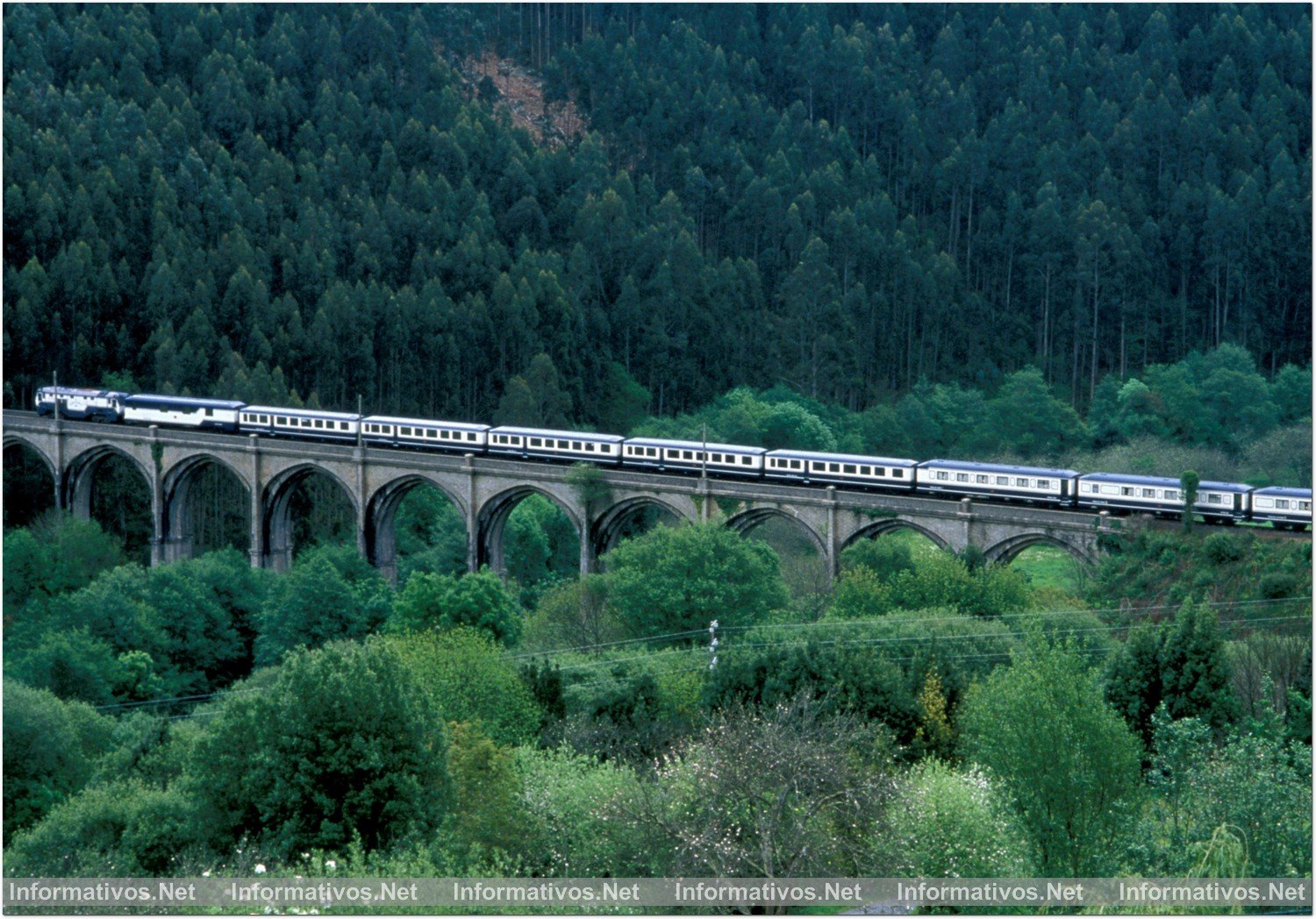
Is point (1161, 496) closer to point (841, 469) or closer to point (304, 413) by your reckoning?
point (841, 469)

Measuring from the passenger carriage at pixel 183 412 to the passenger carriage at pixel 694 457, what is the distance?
20.1 meters

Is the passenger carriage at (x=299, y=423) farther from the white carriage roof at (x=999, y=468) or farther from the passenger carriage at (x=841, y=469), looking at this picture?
the white carriage roof at (x=999, y=468)

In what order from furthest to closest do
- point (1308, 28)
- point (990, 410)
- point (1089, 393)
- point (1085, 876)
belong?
point (1308, 28) < point (1089, 393) < point (990, 410) < point (1085, 876)

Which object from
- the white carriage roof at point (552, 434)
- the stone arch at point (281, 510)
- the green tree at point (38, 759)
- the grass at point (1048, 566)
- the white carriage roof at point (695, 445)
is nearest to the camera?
the green tree at point (38, 759)

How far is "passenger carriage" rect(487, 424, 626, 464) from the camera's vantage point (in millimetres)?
72688

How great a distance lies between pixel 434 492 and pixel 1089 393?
47.5 metres

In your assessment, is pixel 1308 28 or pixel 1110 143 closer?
pixel 1110 143

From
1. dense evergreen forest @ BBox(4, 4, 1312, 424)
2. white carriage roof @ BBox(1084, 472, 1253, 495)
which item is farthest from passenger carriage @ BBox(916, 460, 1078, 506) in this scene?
dense evergreen forest @ BBox(4, 4, 1312, 424)

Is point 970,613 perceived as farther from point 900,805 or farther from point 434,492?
point 434,492

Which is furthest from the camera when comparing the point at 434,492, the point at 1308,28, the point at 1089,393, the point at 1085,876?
the point at 1308,28

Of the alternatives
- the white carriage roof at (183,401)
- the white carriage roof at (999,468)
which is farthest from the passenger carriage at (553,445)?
the white carriage roof at (183,401)

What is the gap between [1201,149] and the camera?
13188 cm

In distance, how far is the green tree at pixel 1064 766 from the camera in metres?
29.7

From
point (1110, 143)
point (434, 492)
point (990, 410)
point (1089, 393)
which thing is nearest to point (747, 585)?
point (434, 492)
